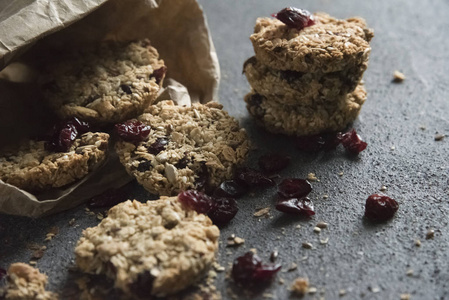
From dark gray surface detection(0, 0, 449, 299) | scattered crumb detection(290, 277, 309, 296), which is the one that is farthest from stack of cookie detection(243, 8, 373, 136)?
scattered crumb detection(290, 277, 309, 296)

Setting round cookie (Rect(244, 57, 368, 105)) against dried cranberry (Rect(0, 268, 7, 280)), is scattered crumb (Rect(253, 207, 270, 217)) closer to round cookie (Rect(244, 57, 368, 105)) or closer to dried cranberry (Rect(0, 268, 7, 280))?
round cookie (Rect(244, 57, 368, 105))

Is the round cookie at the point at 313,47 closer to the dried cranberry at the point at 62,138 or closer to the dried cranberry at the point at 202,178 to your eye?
the dried cranberry at the point at 202,178

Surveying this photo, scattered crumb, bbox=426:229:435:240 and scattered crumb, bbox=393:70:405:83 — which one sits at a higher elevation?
scattered crumb, bbox=393:70:405:83

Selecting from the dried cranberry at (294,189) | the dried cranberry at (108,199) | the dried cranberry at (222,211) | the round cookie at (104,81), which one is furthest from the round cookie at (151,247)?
the round cookie at (104,81)

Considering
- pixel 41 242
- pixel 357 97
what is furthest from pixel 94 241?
pixel 357 97

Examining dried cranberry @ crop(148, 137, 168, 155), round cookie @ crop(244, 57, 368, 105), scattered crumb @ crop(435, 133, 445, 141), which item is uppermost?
→ round cookie @ crop(244, 57, 368, 105)

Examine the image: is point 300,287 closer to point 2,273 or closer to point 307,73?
point 307,73

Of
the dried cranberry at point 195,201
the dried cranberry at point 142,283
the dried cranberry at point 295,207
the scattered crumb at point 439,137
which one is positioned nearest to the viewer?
the dried cranberry at point 142,283
